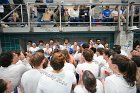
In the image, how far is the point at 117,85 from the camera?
3.24m

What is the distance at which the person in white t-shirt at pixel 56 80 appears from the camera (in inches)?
136

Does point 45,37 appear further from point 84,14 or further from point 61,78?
point 61,78

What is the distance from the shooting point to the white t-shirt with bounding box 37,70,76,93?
136 inches

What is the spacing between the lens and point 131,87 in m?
3.30

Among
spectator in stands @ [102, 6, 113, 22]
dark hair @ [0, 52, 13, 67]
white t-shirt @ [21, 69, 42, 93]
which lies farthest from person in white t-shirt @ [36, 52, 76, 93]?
spectator in stands @ [102, 6, 113, 22]

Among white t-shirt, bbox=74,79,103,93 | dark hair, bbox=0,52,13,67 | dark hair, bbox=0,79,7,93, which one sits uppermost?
dark hair, bbox=0,52,13,67

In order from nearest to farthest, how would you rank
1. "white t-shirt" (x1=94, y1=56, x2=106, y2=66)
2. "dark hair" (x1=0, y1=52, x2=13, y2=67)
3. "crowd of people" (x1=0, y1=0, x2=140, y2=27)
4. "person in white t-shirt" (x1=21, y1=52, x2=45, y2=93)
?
"person in white t-shirt" (x1=21, y1=52, x2=45, y2=93) → "dark hair" (x1=0, y1=52, x2=13, y2=67) → "white t-shirt" (x1=94, y1=56, x2=106, y2=66) → "crowd of people" (x1=0, y1=0, x2=140, y2=27)

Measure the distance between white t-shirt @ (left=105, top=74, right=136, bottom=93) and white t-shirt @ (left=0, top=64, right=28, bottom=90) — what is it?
1780mm

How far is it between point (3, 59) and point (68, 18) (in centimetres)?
810

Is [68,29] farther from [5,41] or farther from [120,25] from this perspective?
[5,41]

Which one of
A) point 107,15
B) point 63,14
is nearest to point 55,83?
point 63,14

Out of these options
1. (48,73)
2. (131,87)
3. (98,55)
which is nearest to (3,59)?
(48,73)

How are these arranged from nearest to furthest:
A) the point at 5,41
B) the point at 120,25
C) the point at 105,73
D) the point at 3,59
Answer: the point at 3,59 < the point at 105,73 < the point at 120,25 < the point at 5,41

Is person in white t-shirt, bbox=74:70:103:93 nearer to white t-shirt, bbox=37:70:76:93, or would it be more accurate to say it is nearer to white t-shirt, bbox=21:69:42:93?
white t-shirt, bbox=37:70:76:93
